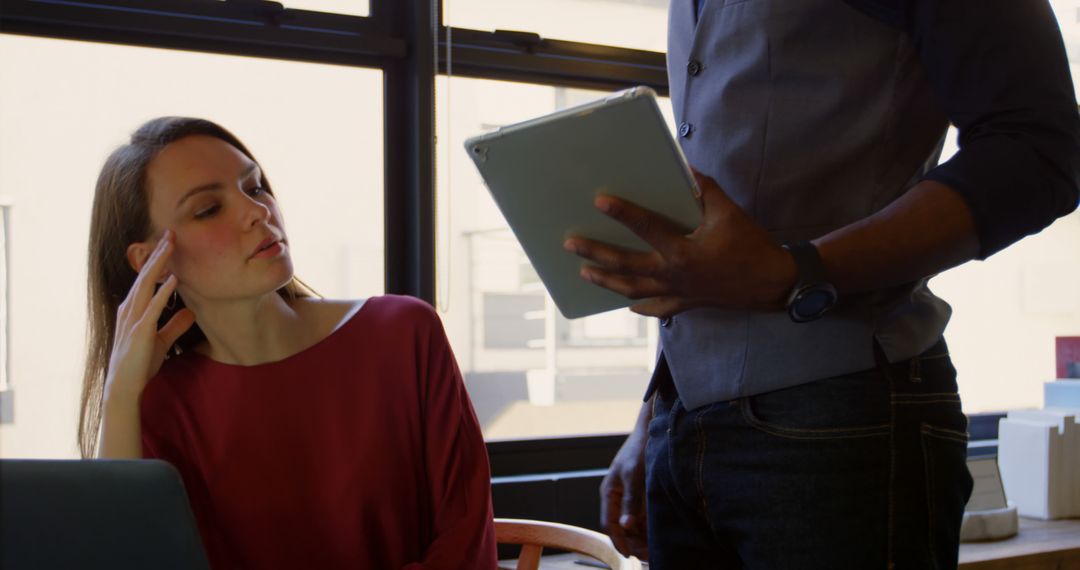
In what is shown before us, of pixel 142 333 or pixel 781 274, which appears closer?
pixel 781 274

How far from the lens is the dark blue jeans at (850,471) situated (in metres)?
0.85

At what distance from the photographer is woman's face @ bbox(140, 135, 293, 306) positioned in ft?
4.83

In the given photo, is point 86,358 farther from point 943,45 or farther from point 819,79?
point 943,45

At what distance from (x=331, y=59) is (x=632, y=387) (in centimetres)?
114

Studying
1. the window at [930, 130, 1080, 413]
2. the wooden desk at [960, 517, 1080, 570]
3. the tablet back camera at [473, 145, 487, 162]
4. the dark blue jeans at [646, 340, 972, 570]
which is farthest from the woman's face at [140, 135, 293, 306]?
the window at [930, 130, 1080, 413]

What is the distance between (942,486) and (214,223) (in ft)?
3.51

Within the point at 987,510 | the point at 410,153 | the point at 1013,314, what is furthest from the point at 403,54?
the point at 1013,314

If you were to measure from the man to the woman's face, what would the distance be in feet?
2.42

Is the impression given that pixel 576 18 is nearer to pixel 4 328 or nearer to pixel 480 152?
pixel 4 328

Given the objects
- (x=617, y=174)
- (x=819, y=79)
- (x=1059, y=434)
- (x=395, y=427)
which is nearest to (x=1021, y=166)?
(x=819, y=79)

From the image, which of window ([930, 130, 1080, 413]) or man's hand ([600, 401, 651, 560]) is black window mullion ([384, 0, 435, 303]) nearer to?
man's hand ([600, 401, 651, 560])

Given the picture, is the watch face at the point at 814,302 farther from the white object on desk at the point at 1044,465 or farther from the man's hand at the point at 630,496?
the white object on desk at the point at 1044,465

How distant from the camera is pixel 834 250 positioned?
80cm

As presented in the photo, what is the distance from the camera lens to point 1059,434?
2.70 metres
